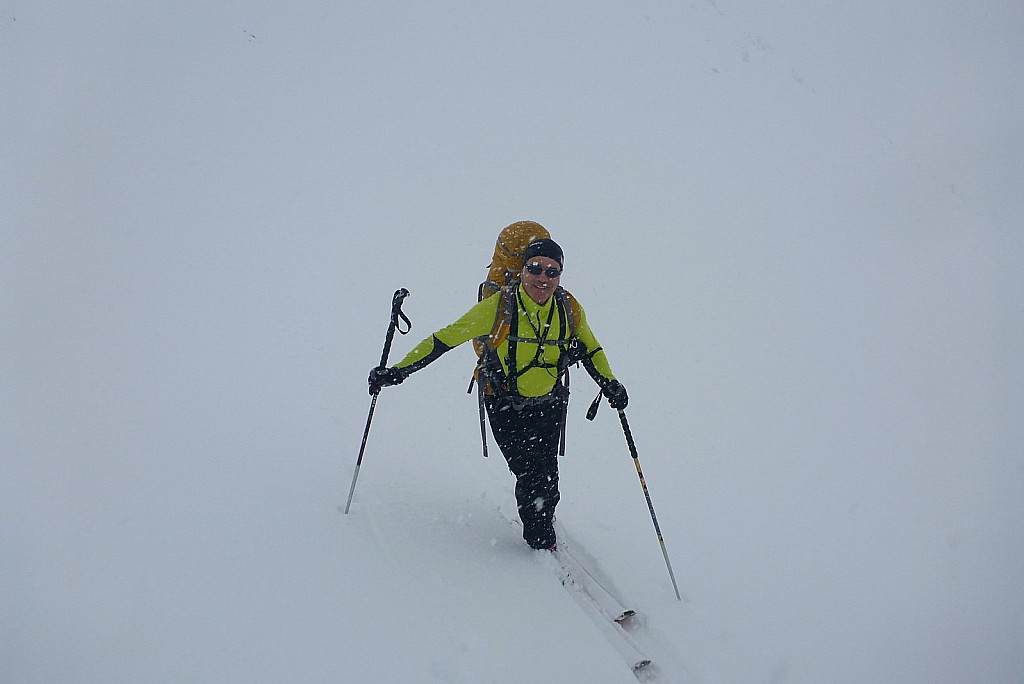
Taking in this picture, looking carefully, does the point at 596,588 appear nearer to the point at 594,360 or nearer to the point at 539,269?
the point at 594,360

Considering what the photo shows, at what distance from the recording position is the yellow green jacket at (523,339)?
4.13m

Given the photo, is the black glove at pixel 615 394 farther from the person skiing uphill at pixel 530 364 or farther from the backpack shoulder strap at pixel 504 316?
the backpack shoulder strap at pixel 504 316

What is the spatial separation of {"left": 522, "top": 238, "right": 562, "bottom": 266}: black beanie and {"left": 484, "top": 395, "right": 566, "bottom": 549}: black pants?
0.98 meters

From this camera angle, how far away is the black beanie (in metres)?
4.05

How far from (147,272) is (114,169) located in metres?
6.10

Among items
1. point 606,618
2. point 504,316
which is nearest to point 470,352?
point 504,316

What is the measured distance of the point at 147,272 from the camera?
11156mm

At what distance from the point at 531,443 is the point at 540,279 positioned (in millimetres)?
1174

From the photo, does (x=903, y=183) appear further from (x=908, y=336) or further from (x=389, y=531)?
(x=389, y=531)

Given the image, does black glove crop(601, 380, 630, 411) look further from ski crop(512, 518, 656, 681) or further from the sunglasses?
ski crop(512, 518, 656, 681)

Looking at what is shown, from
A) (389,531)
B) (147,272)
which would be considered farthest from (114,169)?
(389,531)

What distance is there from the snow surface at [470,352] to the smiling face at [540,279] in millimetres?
1836

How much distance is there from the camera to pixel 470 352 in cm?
1345

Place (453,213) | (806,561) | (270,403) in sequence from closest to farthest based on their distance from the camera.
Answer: (806,561)
(270,403)
(453,213)
